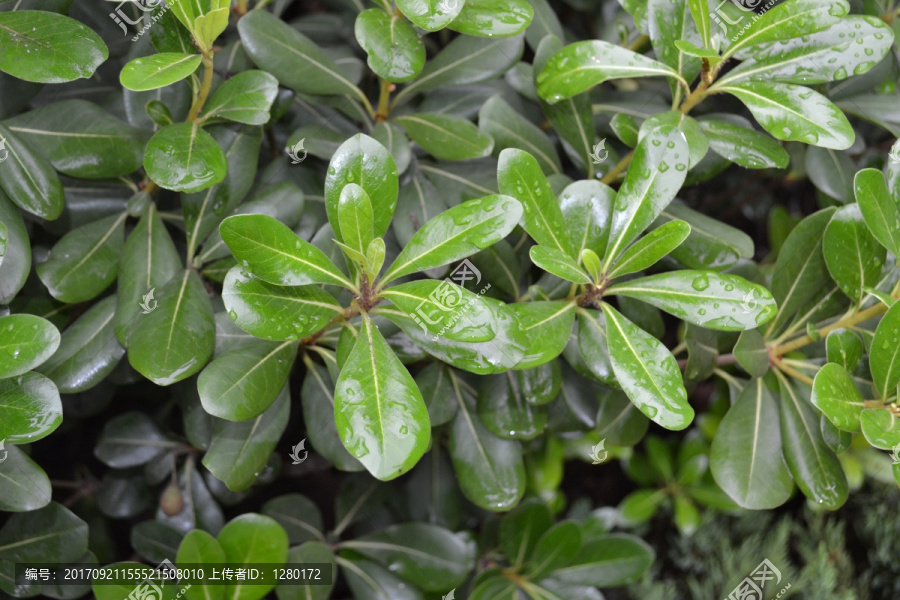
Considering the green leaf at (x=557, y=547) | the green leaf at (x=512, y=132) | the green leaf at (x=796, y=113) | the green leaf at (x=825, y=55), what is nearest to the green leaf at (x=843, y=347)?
the green leaf at (x=796, y=113)

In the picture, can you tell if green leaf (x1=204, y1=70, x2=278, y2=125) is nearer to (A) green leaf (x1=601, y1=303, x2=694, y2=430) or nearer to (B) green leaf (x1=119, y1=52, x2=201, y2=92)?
(B) green leaf (x1=119, y1=52, x2=201, y2=92)

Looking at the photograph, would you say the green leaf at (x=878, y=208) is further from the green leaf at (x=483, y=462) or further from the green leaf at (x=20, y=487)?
Result: the green leaf at (x=20, y=487)

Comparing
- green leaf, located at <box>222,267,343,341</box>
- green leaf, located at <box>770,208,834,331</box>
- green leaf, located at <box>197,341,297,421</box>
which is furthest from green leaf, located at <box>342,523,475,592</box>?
green leaf, located at <box>770,208,834,331</box>

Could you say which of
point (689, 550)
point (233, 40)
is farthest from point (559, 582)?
point (233, 40)

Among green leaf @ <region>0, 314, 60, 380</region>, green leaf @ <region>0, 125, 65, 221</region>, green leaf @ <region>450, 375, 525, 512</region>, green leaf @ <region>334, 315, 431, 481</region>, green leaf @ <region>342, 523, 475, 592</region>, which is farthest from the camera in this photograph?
green leaf @ <region>342, 523, 475, 592</region>

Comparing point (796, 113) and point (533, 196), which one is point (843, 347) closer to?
point (796, 113)

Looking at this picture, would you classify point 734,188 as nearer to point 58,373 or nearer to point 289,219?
point 289,219

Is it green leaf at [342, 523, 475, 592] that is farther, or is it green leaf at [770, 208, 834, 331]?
green leaf at [342, 523, 475, 592]
